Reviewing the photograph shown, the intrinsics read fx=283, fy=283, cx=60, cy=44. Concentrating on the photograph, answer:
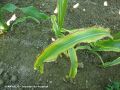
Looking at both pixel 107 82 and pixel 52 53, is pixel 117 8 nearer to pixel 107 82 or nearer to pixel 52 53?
pixel 107 82

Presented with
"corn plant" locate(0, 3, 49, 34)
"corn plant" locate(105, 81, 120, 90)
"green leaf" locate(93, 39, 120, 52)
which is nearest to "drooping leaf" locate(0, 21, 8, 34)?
"corn plant" locate(0, 3, 49, 34)

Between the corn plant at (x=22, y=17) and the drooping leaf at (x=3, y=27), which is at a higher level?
the corn plant at (x=22, y=17)

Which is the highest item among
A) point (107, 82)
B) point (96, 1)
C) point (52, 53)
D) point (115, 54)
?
point (96, 1)

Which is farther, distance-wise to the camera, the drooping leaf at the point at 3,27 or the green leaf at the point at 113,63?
the drooping leaf at the point at 3,27

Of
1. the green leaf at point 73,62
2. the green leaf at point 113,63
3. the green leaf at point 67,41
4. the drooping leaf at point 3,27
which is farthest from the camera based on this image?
the drooping leaf at point 3,27

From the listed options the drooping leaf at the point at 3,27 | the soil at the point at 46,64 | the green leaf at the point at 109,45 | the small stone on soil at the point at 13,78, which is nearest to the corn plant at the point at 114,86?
A: the soil at the point at 46,64

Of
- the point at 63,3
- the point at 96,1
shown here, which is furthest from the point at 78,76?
the point at 96,1

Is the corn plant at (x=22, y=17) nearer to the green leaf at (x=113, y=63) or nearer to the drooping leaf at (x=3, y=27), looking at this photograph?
the drooping leaf at (x=3, y=27)

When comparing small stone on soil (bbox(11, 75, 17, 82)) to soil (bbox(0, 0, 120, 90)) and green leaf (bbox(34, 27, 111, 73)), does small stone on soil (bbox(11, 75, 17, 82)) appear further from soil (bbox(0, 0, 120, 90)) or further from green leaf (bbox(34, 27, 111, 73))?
green leaf (bbox(34, 27, 111, 73))

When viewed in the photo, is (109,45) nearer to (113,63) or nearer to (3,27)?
(113,63)
